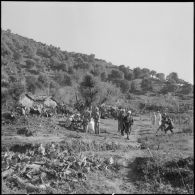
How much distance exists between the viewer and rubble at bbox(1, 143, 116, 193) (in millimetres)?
12172

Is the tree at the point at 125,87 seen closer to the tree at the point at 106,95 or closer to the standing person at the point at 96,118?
the tree at the point at 106,95

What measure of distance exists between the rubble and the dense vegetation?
31.2 meters

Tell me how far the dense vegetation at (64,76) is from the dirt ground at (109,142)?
24.7 meters

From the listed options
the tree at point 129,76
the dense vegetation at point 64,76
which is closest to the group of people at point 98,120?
the dense vegetation at point 64,76

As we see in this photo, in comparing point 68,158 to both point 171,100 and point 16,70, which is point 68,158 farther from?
point 16,70

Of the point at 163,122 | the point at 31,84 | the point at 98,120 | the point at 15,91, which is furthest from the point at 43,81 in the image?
the point at 98,120

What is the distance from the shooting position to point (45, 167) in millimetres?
13445

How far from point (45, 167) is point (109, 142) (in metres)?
5.25

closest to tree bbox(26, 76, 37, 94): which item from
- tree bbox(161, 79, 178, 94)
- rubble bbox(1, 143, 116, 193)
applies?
tree bbox(161, 79, 178, 94)

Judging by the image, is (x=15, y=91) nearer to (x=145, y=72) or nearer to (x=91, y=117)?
(x=91, y=117)

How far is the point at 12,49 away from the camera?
68.1m

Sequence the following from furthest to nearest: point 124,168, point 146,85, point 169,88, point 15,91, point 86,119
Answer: point 146,85 < point 169,88 < point 15,91 < point 86,119 < point 124,168

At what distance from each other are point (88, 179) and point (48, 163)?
170 cm

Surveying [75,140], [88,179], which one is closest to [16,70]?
[75,140]
